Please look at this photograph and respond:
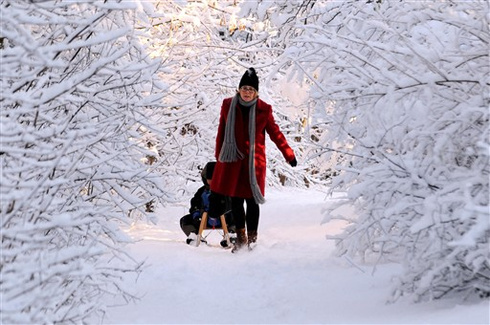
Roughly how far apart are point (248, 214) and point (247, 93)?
1.19 metres

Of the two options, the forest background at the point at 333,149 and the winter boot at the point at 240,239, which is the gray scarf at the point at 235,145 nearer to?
the winter boot at the point at 240,239

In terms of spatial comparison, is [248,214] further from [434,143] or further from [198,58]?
[434,143]

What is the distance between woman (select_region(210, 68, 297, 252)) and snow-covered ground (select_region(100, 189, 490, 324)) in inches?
15.0

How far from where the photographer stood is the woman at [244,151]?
7.49 metres

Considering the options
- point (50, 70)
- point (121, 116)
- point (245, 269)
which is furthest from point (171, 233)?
point (50, 70)

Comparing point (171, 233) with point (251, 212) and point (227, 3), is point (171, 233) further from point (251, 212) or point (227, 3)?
point (227, 3)

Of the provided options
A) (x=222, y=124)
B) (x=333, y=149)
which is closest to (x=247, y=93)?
(x=222, y=124)

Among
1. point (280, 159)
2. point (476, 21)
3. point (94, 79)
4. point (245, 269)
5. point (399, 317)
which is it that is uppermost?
point (476, 21)

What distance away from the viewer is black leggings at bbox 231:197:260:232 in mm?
7641

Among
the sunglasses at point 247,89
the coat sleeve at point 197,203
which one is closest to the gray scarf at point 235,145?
the sunglasses at point 247,89

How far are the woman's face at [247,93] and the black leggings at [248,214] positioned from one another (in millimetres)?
990

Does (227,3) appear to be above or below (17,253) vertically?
above

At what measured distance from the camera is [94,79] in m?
5.03

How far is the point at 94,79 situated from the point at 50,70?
64 centimetres
